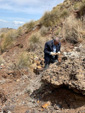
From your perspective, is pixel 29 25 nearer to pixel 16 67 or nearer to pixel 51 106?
pixel 16 67

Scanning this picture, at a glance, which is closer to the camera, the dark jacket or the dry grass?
the dark jacket

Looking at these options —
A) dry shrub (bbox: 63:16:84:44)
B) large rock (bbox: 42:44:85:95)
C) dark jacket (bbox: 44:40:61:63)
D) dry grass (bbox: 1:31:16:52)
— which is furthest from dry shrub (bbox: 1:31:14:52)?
large rock (bbox: 42:44:85:95)

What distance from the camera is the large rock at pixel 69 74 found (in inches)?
119

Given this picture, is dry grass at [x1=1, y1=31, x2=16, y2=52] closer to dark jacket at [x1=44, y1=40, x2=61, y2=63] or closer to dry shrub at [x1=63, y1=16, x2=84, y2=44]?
dry shrub at [x1=63, y1=16, x2=84, y2=44]

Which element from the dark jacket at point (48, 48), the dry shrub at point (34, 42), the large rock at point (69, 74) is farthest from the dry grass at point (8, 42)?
the large rock at point (69, 74)

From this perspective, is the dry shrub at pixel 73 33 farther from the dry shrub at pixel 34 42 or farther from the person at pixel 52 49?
the person at pixel 52 49

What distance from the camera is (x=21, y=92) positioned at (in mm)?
4156

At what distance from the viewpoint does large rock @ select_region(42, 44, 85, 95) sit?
3.03 m

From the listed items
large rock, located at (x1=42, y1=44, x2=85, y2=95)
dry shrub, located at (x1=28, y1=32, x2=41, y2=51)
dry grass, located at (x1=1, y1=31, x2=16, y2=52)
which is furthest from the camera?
dry grass, located at (x1=1, y1=31, x2=16, y2=52)

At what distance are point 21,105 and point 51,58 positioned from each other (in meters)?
1.92

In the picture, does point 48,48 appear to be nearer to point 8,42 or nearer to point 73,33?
point 73,33

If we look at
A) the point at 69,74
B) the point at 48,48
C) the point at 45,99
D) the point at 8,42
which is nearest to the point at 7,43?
the point at 8,42

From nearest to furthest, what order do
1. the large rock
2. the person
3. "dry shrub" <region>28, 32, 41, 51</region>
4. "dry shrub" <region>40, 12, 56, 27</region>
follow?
1. the large rock
2. the person
3. "dry shrub" <region>28, 32, 41, 51</region>
4. "dry shrub" <region>40, 12, 56, 27</region>

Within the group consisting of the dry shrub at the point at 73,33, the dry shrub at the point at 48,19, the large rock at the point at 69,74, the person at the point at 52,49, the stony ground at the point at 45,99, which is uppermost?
the dry shrub at the point at 48,19
